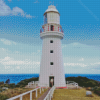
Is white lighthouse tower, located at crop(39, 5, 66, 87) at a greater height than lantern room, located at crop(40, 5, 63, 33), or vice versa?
lantern room, located at crop(40, 5, 63, 33)

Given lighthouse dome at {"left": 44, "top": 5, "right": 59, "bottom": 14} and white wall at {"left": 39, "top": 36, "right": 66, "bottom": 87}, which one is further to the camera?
lighthouse dome at {"left": 44, "top": 5, "right": 59, "bottom": 14}

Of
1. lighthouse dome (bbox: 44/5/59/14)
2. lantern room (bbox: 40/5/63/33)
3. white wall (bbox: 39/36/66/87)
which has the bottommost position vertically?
white wall (bbox: 39/36/66/87)

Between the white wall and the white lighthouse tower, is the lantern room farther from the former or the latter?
the white wall

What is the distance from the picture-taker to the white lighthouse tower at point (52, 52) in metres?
19.3

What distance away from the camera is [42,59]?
20109 millimetres

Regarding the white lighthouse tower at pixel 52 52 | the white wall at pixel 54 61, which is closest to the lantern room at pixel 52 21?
the white lighthouse tower at pixel 52 52

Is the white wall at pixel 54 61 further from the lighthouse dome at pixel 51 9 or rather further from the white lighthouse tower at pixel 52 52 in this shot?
the lighthouse dome at pixel 51 9

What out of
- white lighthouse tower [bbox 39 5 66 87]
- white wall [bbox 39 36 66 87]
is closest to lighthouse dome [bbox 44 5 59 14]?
white lighthouse tower [bbox 39 5 66 87]

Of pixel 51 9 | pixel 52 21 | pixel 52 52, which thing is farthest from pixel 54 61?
pixel 51 9

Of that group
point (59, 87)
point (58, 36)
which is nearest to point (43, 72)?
point (59, 87)

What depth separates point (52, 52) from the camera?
65.8ft

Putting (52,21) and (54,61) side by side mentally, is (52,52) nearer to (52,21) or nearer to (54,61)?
(54,61)

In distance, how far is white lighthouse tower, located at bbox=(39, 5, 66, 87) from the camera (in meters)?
19.3

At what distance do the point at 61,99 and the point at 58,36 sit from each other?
10.9 m
